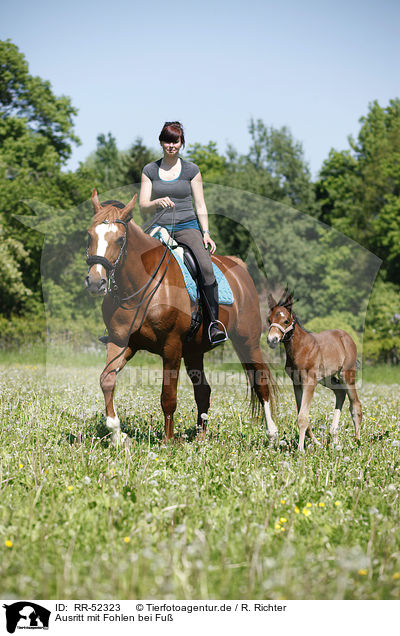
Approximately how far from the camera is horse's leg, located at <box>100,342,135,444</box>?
20.5 ft

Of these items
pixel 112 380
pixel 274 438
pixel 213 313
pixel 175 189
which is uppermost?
pixel 175 189

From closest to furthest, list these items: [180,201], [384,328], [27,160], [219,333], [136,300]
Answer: [136,300] < [180,201] < [219,333] < [384,328] < [27,160]

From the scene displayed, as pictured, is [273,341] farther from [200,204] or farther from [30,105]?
[30,105]

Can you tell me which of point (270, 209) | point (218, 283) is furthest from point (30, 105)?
point (218, 283)

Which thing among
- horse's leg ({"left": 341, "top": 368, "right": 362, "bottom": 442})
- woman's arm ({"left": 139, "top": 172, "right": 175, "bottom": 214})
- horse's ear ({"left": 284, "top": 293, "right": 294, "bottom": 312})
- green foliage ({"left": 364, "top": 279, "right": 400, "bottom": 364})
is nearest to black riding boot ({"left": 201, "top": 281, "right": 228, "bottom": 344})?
horse's ear ({"left": 284, "top": 293, "right": 294, "bottom": 312})

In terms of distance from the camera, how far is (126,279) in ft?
20.4

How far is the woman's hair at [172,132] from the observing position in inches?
258

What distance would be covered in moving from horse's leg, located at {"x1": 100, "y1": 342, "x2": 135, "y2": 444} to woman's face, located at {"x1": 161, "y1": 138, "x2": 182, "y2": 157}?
238cm

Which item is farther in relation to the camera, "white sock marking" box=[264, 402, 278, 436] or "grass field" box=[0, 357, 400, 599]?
"white sock marking" box=[264, 402, 278, 436]

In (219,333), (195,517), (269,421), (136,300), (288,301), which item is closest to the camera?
(195,517)

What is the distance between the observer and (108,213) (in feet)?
18.7

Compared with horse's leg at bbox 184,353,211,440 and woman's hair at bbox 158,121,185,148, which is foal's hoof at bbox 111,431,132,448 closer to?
horse's leg at bbox 184,353,211,440

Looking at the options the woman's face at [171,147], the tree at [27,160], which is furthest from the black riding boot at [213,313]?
the tree at [27,160]
